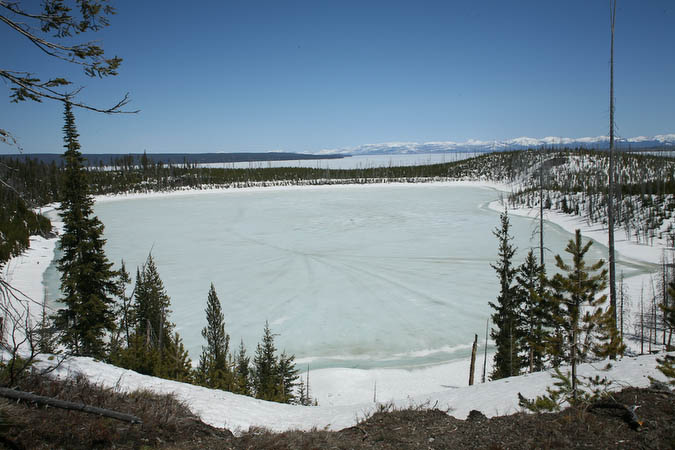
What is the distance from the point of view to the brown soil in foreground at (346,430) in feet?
14.6

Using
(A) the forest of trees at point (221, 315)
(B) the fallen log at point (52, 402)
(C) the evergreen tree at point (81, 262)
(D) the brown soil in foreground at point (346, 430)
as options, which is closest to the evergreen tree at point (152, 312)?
(A) the forest of trees at point (221, 315)

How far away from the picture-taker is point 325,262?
3145 cm

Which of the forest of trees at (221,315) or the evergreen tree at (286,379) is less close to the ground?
the forest of trees at (221,315)

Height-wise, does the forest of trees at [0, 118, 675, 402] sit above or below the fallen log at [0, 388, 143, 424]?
below

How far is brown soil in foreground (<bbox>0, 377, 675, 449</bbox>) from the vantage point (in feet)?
14.6

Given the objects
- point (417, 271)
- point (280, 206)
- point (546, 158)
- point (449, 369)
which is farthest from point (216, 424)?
point (546, 158)

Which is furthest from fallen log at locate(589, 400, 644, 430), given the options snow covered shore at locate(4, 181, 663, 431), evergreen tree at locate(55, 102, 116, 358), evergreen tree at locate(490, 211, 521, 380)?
evergreen tree at locate(55, 102, 116, 358)

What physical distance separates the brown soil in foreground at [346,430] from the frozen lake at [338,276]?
36.7ft

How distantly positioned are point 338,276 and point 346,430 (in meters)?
21.8

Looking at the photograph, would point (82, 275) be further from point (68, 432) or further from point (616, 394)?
point (616, 394)

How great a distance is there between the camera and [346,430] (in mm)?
6078

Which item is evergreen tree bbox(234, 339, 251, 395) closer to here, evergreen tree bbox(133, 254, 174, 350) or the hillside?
evergreen tree bbox(133, 254, 174, 350)

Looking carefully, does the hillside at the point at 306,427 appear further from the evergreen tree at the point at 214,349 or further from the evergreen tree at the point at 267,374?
the evergreen tree at the point at 214,349

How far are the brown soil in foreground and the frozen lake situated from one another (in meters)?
11.2
